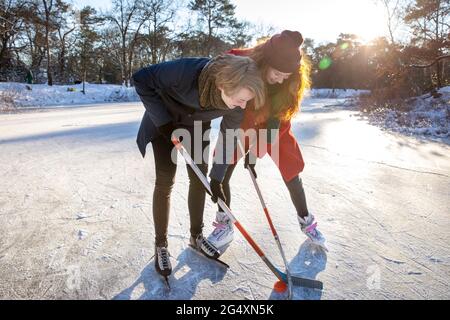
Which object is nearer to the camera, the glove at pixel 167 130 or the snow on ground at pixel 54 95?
the glove at pixel 167 130

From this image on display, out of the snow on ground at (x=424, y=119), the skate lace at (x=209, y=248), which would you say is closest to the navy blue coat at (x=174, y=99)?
→ the skate lace at (x=209, y=248)

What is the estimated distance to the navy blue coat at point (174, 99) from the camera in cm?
168

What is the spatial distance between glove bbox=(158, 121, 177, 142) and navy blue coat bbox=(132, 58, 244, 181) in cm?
2

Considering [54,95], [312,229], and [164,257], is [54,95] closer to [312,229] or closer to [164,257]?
[164,257]

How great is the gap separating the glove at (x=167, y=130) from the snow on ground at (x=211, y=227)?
2.62 feet

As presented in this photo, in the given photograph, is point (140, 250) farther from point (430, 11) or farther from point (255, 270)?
point (430, 11)

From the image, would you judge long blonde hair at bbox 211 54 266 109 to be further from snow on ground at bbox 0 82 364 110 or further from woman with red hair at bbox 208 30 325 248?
snow on ground at bbox 0 82 364 110

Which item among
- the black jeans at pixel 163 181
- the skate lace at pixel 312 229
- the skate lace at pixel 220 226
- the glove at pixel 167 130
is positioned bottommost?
the skate lace at pixel 220 226

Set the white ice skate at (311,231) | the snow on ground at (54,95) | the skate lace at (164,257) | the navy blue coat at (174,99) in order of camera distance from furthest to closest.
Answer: the snow on ground at (54,95), the white ice skate at (311,231), the skate lace at (164,257), the navy blue coat at (174,99)

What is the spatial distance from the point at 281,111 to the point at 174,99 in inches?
26.7

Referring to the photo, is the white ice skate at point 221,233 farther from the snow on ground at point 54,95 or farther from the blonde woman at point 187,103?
the snow on ground at point 54,95

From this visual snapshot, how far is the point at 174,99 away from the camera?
1781 millimetres

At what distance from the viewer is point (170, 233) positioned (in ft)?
7.43
